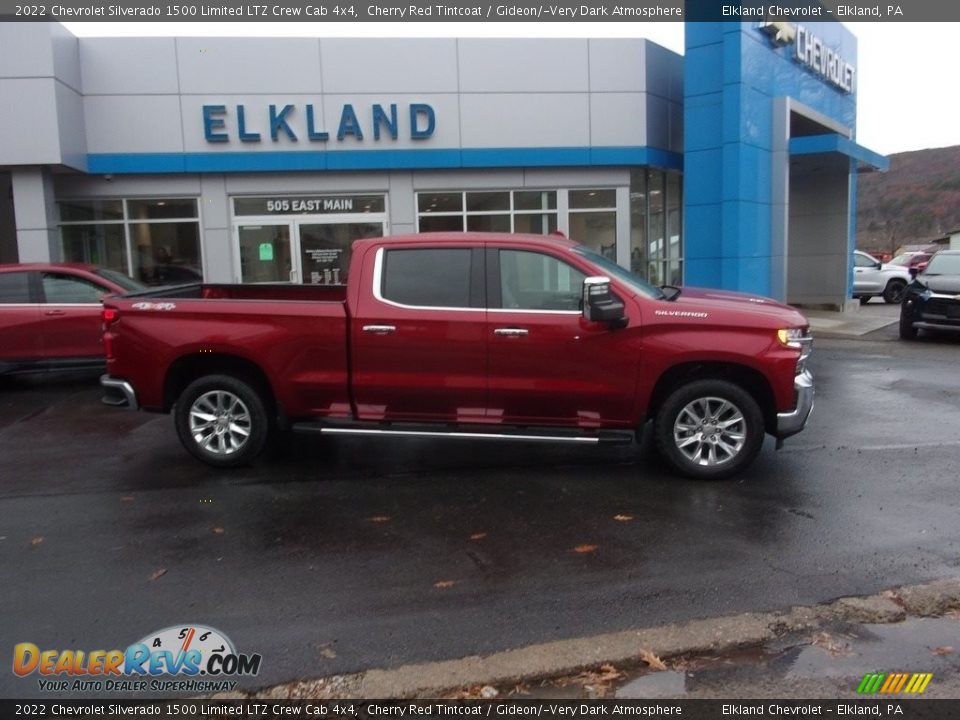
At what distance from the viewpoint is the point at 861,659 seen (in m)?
3.66

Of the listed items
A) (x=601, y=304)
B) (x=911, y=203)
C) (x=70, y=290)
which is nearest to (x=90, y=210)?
(x=70, y=290)

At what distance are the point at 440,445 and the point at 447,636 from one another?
12.1 ft

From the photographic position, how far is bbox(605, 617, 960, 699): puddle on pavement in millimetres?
3498

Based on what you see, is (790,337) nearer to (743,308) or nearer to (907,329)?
(743,308)

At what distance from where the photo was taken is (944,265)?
15.0 m

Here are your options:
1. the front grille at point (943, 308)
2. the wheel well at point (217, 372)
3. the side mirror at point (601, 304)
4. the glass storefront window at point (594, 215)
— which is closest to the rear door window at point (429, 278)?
the side mirror at point (601, 304)

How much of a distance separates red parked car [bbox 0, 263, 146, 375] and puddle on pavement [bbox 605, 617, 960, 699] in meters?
9.04

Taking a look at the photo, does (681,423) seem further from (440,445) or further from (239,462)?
(239,462)

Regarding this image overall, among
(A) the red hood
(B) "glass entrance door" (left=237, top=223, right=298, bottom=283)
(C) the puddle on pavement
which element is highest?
(B) "glass entrance door" (left=237, top=223, right=298, bottom=283)

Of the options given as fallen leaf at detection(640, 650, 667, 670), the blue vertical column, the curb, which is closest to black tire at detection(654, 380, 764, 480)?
the curb

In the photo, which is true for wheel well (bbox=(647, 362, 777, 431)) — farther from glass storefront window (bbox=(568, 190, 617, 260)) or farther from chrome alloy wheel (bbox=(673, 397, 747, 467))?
glass storefront window (bbox=(568, 190, 617, 260))

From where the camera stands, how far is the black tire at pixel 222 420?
6.61 meters

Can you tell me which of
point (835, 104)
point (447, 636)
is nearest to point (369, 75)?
point (835, 104)

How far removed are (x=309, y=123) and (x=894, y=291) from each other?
1746 cm
